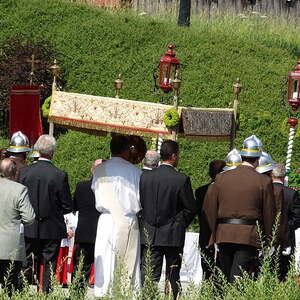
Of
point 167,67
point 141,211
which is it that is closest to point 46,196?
point 141,211

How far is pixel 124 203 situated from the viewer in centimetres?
1083

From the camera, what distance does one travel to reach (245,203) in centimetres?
1067

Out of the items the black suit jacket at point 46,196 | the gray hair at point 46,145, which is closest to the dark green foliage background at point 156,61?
the black suit jacket at point 46,196

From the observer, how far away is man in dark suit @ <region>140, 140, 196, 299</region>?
36.9 feet

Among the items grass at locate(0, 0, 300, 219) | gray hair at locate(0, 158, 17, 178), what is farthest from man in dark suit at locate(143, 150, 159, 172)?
grass at locate(0, 0, 300, 219)

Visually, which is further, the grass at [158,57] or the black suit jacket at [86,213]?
the grass at [158,57]

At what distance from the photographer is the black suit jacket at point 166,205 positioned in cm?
1124

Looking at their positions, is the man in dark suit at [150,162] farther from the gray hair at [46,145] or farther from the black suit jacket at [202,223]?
the gray hair at [46,145]

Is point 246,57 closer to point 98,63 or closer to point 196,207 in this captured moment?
point 98,63

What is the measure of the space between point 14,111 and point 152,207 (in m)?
4.59

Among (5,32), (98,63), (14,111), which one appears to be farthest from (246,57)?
(14,111)

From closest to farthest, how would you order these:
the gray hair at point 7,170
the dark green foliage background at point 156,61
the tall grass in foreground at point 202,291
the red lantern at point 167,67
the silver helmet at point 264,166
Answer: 1. the tall grass in foreground at point 202,291
2. the gray hair at point 7,170
3. the silver helmet at point 264,166
4. the red lantern at point 167,67
5. the dark green foliage background at point 156,61

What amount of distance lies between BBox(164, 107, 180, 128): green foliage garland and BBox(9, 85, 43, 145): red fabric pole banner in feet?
9.37

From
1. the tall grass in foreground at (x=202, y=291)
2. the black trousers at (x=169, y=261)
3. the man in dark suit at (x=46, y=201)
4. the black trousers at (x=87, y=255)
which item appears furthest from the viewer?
the black trousers at (x=87, y=255)
